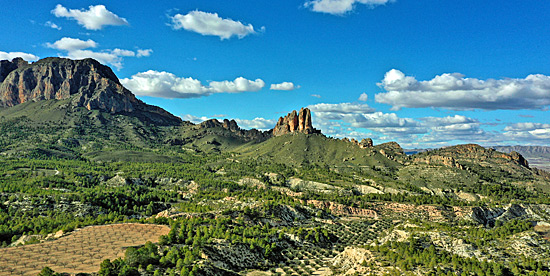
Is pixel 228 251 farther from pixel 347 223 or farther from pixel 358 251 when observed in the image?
pixel 347 223

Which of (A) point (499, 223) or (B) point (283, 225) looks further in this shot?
(A) point (499, 223)

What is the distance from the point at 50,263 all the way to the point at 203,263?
33132mm

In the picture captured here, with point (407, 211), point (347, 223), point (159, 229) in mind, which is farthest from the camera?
point (407, 211)

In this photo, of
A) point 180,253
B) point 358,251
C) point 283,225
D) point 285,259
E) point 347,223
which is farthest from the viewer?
point 347,223

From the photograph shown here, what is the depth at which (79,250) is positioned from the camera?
285 ft

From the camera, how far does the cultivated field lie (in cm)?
7438

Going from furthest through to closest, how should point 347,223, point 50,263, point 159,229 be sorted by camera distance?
point 347,223
point 159,229
point 50,263

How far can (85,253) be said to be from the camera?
277ft

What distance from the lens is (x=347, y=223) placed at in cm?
14575

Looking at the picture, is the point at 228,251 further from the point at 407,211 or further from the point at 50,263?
the point at 407,211

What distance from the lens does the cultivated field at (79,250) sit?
244 ft

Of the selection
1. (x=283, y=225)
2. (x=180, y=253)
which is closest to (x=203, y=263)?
(x=180, y=253)

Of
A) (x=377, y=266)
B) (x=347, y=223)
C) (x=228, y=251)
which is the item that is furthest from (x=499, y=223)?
(x=228, y=251)

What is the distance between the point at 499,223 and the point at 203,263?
135315 mm
